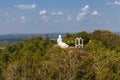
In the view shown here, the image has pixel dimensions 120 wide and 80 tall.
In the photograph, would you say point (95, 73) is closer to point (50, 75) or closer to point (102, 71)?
point (102, 71)

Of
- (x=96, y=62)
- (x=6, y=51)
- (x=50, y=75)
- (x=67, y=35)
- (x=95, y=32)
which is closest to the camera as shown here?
(x=50, y=75)

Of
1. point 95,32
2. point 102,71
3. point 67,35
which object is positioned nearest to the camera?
point 102,71

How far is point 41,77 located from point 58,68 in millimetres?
2200

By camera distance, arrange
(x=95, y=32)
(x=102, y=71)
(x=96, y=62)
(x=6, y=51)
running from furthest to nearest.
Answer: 1. (x=95, y=32)
2. (x=6, y=51)
3. (x=96, y=62)
4. (x=102, y=71)

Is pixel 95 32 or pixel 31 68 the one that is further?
pixel 95 32

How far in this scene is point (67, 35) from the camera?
99.2m

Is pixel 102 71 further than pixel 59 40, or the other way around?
pixel 59 40

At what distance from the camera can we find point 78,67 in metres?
43.2

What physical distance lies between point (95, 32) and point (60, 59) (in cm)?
6755

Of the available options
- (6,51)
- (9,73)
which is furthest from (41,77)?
(6,51)

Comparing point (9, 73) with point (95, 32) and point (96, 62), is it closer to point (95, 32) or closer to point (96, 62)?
point (96, 62)

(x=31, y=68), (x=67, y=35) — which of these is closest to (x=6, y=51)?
(x=31, y=68)

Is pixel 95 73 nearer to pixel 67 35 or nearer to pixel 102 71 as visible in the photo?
pixel 102 71

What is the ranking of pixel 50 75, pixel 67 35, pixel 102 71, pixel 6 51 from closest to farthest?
pixel 50 75
pixel 102 71
pixel 6 51
pixel 67 35
